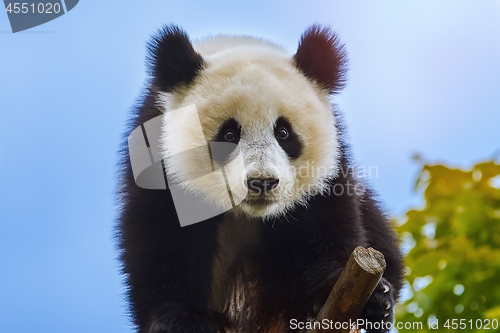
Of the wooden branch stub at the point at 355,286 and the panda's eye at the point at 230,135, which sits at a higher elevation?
the panda's eye at the point at 230,135

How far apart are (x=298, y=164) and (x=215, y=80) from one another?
91 cm

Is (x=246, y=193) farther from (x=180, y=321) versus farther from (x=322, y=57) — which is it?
(x=322, y=57)

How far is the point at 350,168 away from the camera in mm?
4488

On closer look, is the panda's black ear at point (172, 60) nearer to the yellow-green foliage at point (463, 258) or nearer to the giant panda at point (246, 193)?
the giant panda at point (246, 193)

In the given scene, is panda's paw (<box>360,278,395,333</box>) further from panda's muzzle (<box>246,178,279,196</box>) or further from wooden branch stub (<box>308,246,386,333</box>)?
panda's muzzle (<box>246,178,279,196</box>)

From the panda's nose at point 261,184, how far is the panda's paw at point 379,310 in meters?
1.02

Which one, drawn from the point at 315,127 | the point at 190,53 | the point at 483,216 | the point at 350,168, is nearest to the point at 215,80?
the point at 190,53

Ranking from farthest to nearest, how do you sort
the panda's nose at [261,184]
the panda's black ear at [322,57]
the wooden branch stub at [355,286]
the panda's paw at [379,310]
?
the panda's black ear at [322,57]
the panda's paw at [379,310]
the panda's nose at [261,184]
the wooden branch stub at [355,286]

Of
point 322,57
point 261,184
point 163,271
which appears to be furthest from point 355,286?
point 322,57

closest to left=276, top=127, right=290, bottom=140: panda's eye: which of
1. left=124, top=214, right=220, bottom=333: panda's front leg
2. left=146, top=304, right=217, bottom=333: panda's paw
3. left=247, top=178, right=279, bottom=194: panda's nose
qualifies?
left=247, top=178, right=279, bottom=194: panda's nose

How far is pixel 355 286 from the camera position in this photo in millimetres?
3217

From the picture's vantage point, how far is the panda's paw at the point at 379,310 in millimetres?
3555

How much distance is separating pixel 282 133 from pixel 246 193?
54 centimetres

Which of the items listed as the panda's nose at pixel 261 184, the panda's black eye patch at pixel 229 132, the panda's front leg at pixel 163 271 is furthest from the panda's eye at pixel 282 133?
the panda's front leg at pixel 163 271
